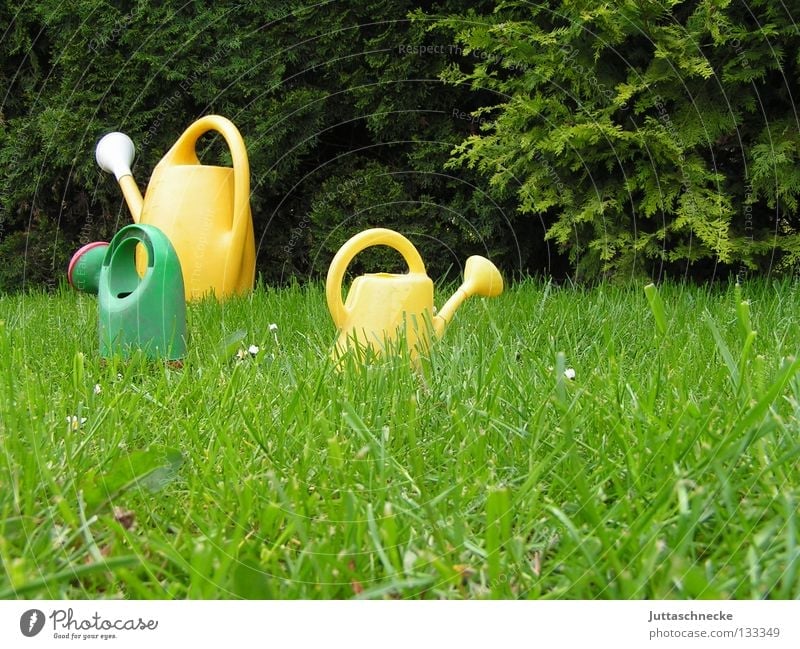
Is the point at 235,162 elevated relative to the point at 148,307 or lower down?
elevated

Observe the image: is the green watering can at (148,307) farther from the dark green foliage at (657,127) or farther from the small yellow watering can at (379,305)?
the dark green foliage at (657,127)

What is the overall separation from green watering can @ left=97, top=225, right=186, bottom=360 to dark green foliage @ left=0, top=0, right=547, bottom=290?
0.94 m

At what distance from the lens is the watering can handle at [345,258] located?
1095 millimetres

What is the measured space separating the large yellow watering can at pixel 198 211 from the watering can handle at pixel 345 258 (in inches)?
31.8

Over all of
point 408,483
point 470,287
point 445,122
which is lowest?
point 408,483

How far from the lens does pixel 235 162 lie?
185 cm

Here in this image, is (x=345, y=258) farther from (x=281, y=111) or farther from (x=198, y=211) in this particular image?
(x=281, y=111)

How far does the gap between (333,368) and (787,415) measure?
523 mm

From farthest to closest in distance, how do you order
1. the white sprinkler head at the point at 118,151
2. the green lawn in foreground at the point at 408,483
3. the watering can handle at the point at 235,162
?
the white sprinkler head at the point at 118,151
the watering can handle at the point at 235,162
the green lawn in foreground at the point at 408,483

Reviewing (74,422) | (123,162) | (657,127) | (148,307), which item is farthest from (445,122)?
(74,422)

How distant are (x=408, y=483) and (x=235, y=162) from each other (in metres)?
1.39

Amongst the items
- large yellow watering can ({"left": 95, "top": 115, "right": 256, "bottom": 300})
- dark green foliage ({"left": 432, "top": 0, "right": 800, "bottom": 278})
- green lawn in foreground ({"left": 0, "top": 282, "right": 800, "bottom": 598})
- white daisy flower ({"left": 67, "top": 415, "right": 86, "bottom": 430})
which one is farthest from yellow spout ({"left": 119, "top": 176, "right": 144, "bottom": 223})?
white daisy flower ({"left": 67, "top": 415, "right": 86, "bottom": 430})

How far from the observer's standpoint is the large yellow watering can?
190 centimetres

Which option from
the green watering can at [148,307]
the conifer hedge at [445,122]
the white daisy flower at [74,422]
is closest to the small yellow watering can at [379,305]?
the green watering can at [148,307]
